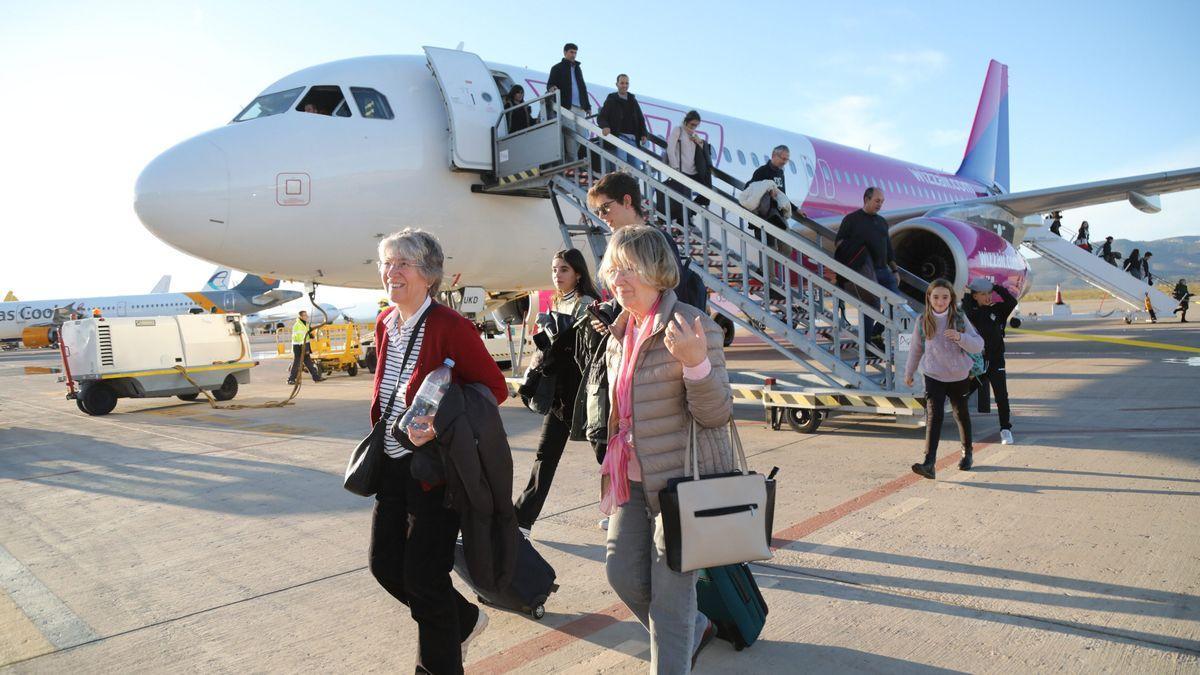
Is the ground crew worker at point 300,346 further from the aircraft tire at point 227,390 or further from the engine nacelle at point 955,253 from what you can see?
the engine nacelle at point 955,253

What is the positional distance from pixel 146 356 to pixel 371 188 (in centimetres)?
496

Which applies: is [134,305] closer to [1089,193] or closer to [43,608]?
[1089,193]

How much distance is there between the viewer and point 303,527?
4504mm

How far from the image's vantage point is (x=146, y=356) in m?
10.7

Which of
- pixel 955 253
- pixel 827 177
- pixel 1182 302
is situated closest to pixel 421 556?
pixel 955 253

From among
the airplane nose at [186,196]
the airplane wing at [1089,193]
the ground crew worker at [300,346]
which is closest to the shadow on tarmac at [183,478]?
the airplane nose at [186,196]

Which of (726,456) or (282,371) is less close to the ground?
(726,456)

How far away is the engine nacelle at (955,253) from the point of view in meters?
9.68

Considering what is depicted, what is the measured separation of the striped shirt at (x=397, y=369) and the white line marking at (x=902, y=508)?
2.93 meters

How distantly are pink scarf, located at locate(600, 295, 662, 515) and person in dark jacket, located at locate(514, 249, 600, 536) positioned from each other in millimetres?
1144

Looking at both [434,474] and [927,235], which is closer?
[434,474]

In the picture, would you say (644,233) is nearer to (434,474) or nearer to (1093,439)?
(434,474)

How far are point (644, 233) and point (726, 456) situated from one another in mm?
733

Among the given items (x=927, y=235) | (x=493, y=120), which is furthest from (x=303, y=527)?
(x=927, y=235)
